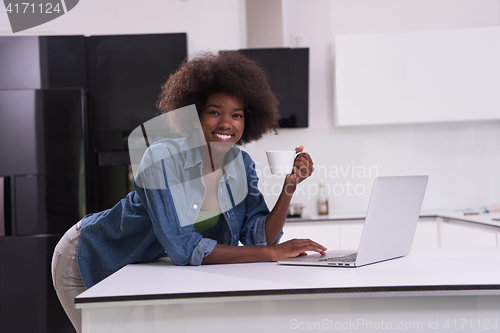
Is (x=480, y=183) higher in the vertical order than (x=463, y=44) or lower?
lower

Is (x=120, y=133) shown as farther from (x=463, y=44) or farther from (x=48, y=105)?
(x=463, y=44)

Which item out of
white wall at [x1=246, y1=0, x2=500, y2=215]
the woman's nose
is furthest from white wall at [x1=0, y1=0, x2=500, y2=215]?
the woman's nose

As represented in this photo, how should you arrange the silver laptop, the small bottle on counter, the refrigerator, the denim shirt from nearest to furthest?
the silver laptop, the denim shirt, the refrigerator, the small bottle on counter

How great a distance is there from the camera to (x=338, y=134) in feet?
11.2

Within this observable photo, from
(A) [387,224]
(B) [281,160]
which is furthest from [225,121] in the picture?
(A) [387,224]

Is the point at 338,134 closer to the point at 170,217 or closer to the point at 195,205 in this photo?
the point at 195,205

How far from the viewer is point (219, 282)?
93 centimetres

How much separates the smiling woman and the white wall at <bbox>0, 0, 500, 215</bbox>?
182 cm

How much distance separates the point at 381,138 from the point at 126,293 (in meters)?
2.95

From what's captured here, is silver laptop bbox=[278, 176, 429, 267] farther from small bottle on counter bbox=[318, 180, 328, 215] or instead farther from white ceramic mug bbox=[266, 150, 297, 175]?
small bottle on counter bbox=[318, 180, 328, 215]

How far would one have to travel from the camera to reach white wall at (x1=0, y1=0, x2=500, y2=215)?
11.1ft

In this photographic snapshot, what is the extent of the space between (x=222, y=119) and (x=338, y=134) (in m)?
2.16

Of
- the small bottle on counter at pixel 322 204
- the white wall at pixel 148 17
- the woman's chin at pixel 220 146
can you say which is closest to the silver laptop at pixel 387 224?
the woman's chin at pixel 220 146

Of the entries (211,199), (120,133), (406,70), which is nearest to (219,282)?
(211,199)
